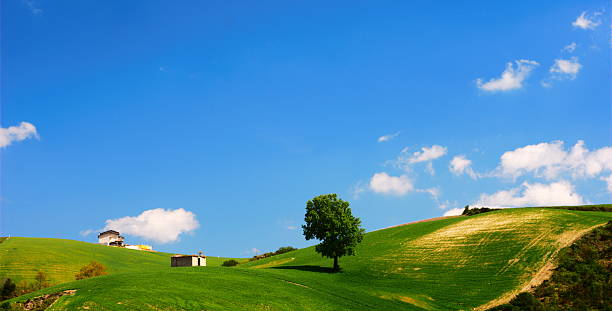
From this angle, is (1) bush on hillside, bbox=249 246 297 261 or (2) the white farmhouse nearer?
(1) bush on hillside, bbox=249 246 297 261

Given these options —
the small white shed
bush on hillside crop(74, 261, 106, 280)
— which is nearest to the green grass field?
the small white shed

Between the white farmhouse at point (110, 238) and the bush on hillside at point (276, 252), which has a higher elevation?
the white farmhouse at point (110, 238)

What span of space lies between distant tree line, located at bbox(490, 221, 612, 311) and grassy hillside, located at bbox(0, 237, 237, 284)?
6177 cm

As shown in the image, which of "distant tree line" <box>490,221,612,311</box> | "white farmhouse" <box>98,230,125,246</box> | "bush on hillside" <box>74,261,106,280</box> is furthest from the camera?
"white farmhouse" <box>98,230,125,246</box>

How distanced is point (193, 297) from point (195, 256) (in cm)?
3448

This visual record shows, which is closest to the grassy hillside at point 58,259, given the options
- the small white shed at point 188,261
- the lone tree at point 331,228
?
the small white shed at point 188,261

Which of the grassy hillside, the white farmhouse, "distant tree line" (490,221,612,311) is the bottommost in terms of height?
"distant tree line" (490,221,612,311)

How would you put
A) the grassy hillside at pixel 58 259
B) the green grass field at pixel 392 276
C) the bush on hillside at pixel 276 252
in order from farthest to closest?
the bush on hillside at pixel 276 252 < the grassy hillside at pixel 58 259 < the green grass field at pixel 392 276

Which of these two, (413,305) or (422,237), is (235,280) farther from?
(422,237)

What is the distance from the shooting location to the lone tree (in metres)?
76.0

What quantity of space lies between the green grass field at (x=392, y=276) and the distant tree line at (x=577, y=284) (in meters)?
3.03

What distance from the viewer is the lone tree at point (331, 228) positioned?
76000 millimetres

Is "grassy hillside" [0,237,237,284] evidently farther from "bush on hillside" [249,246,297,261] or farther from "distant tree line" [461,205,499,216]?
"distant tree line" [461,205,499,216]

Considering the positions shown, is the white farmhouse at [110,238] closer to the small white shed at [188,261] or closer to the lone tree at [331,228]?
the small white shed at [188,261]
